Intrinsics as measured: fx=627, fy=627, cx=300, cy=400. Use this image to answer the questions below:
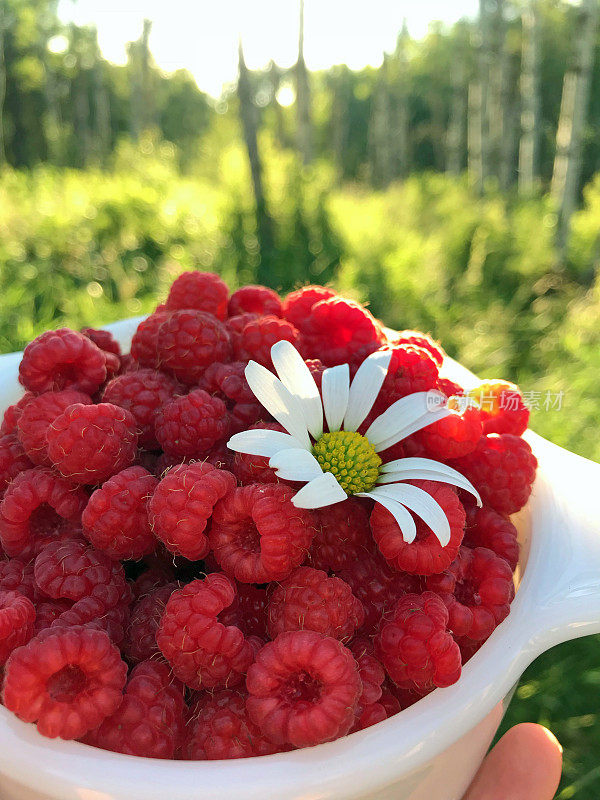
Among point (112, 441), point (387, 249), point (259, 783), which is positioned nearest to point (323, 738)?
point (259, 783)

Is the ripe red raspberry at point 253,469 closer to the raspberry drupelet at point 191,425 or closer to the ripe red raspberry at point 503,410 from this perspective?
the raspberry drupelet at point 191,425

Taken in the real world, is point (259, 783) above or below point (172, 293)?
below

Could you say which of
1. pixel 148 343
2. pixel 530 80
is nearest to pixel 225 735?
pixel 148 343

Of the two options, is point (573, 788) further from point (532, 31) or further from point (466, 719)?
point (532, 31)

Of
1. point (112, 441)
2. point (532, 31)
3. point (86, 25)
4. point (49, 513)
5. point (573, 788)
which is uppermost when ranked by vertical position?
point (86, 25)

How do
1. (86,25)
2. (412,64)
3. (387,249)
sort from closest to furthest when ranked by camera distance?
1. (387,249)
2. (86,25)
3. (412,64)

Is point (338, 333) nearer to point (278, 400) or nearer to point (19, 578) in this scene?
point (278, 400)

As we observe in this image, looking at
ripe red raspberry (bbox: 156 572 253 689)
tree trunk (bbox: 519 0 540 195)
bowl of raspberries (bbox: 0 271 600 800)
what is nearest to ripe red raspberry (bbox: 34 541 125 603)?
bowl of raspberries (bbox: 0 271 600 800)
